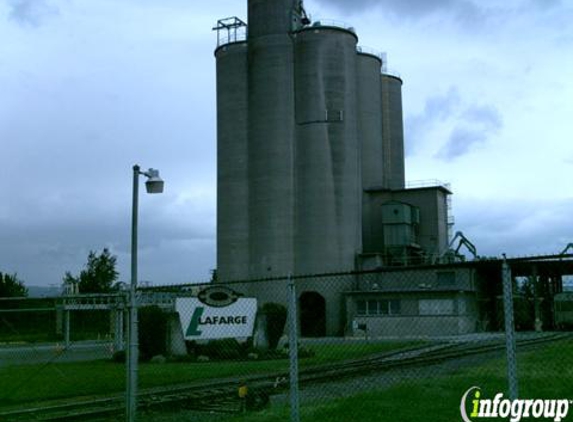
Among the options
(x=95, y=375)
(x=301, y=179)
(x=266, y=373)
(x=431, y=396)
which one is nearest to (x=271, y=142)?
(x=301, y=179)

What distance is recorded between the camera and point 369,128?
81.9m

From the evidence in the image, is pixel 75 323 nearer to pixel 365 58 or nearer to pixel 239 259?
pixel 239 259

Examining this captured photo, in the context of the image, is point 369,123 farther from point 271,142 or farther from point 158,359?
point 158,359

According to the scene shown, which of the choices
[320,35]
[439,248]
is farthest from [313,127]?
[439,248]

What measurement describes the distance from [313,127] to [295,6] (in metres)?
14.2

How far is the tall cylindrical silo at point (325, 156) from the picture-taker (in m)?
69.9

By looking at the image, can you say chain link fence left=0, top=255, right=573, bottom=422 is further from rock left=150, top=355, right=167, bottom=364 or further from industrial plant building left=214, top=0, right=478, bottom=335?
industrial plant building left=214, top=0, right=478, bottom=335

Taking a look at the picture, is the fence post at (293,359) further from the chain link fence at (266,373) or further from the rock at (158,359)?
the rock at (158,359)

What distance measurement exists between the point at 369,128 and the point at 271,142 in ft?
50.4

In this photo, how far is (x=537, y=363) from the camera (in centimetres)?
2441

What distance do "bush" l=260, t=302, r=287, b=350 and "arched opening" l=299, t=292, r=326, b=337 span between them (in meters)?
29.8

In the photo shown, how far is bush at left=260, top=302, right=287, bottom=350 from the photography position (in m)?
39.2

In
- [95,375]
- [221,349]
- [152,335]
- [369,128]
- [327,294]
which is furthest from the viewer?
[369,128]

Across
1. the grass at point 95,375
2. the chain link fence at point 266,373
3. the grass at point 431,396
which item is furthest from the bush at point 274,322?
the grass at point 431,396
